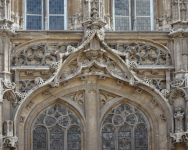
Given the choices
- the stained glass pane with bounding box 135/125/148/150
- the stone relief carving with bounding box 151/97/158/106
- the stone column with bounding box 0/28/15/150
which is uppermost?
the stone column with bounding box 0/28/15/150

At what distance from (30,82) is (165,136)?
15.8ft

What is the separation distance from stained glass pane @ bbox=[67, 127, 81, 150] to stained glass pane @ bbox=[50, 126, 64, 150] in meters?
0.24

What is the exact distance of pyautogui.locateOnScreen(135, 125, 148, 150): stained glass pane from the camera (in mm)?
21750

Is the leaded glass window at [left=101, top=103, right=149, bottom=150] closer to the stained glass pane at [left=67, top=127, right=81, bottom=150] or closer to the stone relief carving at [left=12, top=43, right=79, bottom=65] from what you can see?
the stained glass pane at [left=67, top=127, right=81, bottom=150]

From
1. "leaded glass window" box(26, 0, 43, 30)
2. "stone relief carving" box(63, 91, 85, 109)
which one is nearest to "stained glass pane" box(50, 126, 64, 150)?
"stone relief carving" box(63, 91, 85, 109)

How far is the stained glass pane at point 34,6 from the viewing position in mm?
22906

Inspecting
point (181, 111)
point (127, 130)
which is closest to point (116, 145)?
point (127, 130)

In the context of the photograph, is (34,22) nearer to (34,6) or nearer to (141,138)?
(34,6)

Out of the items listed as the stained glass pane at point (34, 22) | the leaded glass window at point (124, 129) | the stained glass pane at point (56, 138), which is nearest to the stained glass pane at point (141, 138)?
the leaded glass window at point (124, 129)

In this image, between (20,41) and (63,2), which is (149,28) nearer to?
(63,2)

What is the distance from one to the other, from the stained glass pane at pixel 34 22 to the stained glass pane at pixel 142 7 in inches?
138

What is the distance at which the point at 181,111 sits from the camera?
70.0ft

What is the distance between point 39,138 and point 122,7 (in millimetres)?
5629

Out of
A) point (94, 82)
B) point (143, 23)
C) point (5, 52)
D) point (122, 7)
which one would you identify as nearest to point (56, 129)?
point (94, 82)
